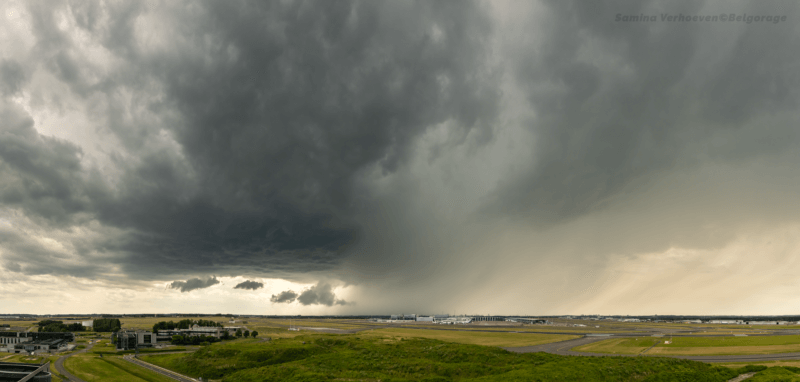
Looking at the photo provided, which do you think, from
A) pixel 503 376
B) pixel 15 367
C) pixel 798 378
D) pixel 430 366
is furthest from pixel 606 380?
pixel 15 367

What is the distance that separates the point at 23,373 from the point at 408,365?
75858 mm

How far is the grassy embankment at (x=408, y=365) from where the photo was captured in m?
68.0

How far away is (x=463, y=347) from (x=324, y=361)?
1485 inches

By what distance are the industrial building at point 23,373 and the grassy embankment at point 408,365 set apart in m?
36.1

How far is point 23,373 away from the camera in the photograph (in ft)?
238

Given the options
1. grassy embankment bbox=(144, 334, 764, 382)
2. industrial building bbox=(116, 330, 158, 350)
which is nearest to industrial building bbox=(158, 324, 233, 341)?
industrial building bbox=(116, 330, 158, 350)

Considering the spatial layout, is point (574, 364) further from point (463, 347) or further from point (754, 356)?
point (754, 356)

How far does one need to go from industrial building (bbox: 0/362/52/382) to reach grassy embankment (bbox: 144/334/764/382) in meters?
36.1

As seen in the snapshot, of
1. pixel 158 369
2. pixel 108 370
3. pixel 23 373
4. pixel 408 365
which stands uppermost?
pixel 23 373

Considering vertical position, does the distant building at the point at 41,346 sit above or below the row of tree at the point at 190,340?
above

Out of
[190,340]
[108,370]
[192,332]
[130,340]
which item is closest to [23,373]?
[108,370]

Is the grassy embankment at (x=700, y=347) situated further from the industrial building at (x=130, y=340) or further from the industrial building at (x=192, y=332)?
the industrial building at (x=130, y=340)

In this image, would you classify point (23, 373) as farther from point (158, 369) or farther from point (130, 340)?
point (130, 340)

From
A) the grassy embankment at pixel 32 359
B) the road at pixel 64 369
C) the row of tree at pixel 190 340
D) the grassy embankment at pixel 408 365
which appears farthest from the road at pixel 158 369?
the row of tree at pixel 190 340
